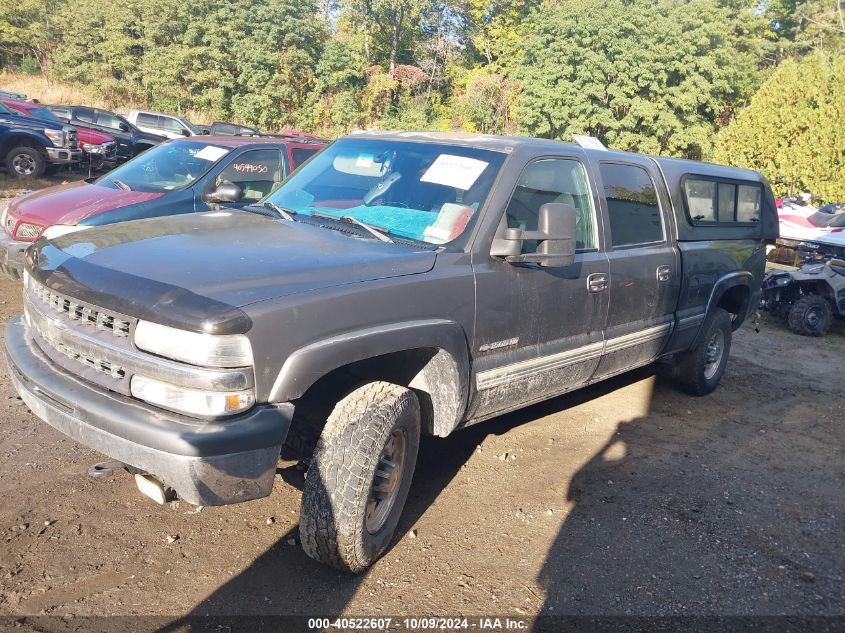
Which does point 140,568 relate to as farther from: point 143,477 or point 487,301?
point 487,301

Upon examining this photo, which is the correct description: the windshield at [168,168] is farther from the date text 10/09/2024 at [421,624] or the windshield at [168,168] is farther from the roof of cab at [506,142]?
the date text 10/09/2024 at [421,624]

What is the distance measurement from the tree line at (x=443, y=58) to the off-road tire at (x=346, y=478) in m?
31.0

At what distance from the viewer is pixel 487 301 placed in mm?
3434

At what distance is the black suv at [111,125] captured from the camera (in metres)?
18.6

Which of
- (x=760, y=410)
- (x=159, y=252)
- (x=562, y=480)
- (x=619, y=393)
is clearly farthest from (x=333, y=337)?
Answer: (x=760, y=410)

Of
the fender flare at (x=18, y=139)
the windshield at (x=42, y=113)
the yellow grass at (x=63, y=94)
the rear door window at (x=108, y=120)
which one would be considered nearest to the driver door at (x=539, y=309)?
the fender flare at (x=18, y=139)

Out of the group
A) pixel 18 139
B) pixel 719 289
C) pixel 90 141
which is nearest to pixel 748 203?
pixel 719 289

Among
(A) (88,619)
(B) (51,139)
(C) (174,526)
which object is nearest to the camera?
(A) (88,619)

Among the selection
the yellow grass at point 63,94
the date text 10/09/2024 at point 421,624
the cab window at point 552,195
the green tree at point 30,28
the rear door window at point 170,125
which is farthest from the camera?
the green tree at point 30,28

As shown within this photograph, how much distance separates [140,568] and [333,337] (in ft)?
4.51

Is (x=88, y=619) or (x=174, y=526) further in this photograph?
(x=174, y=526)

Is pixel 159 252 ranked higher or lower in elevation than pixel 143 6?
lower

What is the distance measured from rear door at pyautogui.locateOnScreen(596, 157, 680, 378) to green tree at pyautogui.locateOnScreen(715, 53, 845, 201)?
14265mm

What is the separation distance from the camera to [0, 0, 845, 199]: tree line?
31.4m
